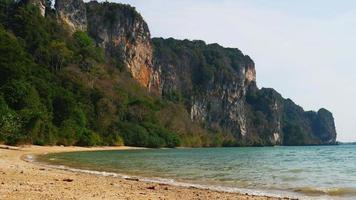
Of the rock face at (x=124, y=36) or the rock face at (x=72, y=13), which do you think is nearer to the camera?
the rock face at (x=72, y=13)

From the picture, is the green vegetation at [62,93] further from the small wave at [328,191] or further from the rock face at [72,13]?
the small wave at [328,191]

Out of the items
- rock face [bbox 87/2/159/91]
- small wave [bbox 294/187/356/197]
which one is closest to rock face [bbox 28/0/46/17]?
rock face [bbox 87/2/159/91]

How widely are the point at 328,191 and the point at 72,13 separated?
130 meters

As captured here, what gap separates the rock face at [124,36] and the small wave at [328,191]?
13159 centimetres

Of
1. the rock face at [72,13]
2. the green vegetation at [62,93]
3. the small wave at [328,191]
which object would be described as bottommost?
the small wave at [328,191]

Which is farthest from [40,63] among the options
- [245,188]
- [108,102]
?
[245,188]

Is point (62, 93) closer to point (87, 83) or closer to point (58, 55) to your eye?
point (87, 83)

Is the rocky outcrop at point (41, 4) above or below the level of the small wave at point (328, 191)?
above

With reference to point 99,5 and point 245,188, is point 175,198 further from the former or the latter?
point 99,5

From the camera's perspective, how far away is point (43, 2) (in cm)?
12269

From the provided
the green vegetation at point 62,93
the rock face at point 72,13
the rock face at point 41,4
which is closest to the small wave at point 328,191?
the green vegetation at point 62,93

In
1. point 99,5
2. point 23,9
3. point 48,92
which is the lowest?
point 48,92

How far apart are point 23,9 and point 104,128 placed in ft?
122

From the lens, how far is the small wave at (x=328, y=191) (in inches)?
754
